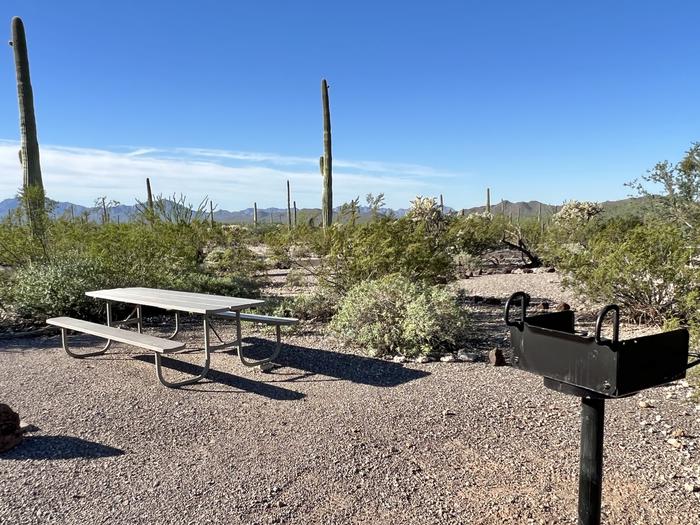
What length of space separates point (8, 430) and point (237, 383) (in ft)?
6.20

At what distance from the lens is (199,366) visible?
18.6ft

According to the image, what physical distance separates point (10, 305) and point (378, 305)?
559 centimetres

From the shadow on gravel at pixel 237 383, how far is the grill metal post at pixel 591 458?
9.46 ft

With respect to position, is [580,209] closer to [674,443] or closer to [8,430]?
[674,443]

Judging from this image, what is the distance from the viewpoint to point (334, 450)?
11.5 feet

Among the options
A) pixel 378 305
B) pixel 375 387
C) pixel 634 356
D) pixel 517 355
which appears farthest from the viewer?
pixel 378 305

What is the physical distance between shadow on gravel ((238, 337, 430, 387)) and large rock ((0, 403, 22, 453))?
2.26 metres

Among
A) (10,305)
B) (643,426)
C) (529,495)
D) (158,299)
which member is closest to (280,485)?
(529,495)

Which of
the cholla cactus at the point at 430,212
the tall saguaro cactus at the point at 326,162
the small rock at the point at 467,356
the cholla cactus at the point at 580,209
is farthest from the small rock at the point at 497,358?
the cholla cactus at the point at 580,209

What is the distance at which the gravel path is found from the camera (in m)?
2.82

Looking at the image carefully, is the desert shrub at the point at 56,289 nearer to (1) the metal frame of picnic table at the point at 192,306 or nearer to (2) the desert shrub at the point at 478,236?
(1) the metal frame of picnic table at the point at 192,306

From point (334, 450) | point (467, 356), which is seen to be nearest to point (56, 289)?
point (467, 356)

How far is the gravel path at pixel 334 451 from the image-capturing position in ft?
9.25

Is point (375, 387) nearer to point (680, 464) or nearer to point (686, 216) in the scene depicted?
point (680, 464)
